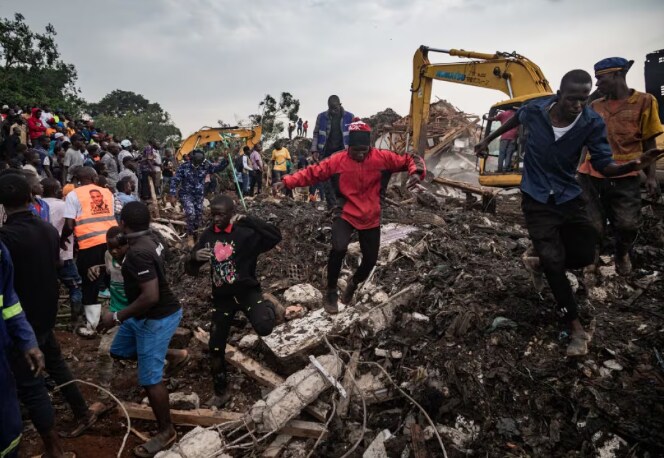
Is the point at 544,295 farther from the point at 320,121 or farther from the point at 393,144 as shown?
the point at 393,144

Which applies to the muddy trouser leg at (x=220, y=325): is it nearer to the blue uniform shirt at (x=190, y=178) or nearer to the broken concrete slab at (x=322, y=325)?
the broken concrete slab at (x=322, y=325)

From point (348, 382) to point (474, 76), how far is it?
8.01m

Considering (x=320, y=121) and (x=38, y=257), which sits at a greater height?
(x=320, y=121)

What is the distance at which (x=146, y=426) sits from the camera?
3.51 m

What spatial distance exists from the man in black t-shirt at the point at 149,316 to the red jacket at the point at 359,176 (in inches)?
54.5

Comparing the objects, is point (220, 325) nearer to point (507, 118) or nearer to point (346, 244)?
point (346, 244)

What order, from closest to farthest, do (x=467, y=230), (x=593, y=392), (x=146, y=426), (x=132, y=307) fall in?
(x=132, y=307), (x=593, y=392), (x=146, y=426), (x=467, y=230)

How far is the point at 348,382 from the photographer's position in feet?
11.8

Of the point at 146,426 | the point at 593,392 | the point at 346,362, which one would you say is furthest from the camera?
the point at 346,362

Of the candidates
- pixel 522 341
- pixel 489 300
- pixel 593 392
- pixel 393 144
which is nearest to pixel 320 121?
pixel 489 300

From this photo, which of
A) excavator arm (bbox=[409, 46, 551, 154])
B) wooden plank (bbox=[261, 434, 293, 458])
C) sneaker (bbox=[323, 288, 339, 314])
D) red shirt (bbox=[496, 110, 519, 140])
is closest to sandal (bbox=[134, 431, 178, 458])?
wooden plank (bbox=[261, 434, 293, 458])

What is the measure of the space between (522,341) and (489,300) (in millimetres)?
594

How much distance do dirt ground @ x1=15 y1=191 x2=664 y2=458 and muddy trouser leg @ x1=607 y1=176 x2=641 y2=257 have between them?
706mm

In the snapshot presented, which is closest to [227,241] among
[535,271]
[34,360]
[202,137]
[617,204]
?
[34,360]
